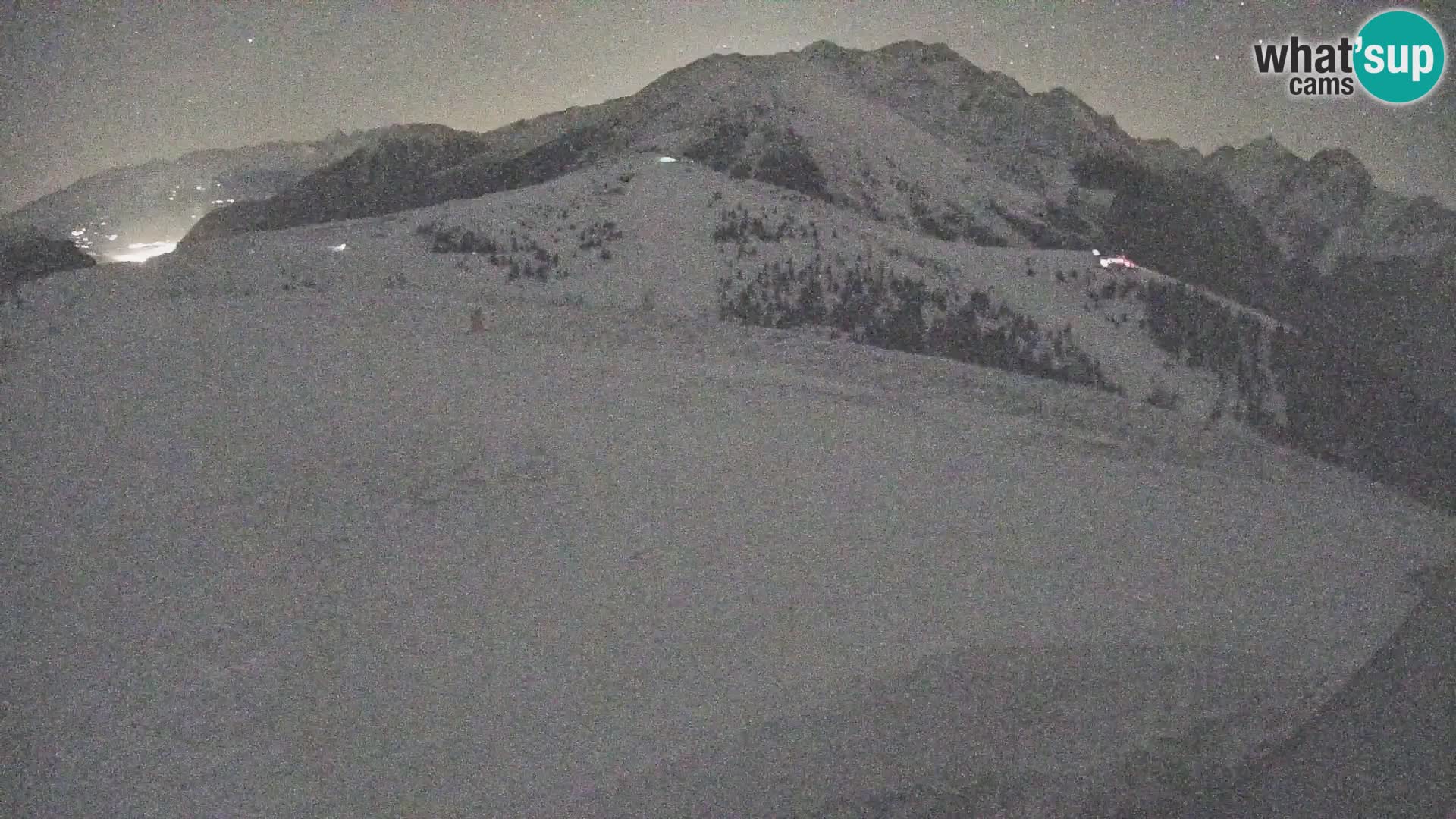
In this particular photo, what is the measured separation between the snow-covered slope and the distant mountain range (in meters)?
21.9

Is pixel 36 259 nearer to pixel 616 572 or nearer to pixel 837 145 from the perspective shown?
pixel 616 572

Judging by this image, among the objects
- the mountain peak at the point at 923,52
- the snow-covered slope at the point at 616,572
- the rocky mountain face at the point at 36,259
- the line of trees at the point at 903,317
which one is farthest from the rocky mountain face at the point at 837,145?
the snow-covered slope at the point at 616,572

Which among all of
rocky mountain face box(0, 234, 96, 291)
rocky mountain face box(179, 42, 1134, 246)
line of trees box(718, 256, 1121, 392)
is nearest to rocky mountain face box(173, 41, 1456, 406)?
rocky mountain face box(179, 42, 1134, 246)

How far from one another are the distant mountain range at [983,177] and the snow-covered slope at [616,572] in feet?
71.8

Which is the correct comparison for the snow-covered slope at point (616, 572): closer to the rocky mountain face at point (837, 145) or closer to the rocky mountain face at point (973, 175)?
the rocky mountain face at point (973, 175)

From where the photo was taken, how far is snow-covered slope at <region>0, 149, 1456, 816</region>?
14.8ft

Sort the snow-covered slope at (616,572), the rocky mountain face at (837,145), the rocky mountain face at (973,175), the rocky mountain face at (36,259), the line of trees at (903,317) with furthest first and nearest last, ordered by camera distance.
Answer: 1. the rocky mountain face at (973,175)
2. the rocky mountain face at (837,145)
3. the rocky mountain face at (36,259)
4. the line of trees at (903,317)
5. the snow-covered slope at (616,572)

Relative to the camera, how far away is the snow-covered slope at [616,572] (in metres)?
4.50

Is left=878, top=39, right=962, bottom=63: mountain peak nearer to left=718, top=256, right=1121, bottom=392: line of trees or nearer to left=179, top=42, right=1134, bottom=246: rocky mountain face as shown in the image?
left=179, top=42, right=1134, bottom=246: rocky mountain face

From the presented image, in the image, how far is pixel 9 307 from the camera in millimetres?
11930

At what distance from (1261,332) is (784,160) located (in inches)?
770

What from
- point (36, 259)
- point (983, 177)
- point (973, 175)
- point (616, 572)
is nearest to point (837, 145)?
point (973, 175)

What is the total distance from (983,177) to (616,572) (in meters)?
42.9

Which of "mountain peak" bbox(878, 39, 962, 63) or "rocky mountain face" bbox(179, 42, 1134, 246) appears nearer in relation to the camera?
"rocky mountain face" bbox(179, 42, 1134, 246)
